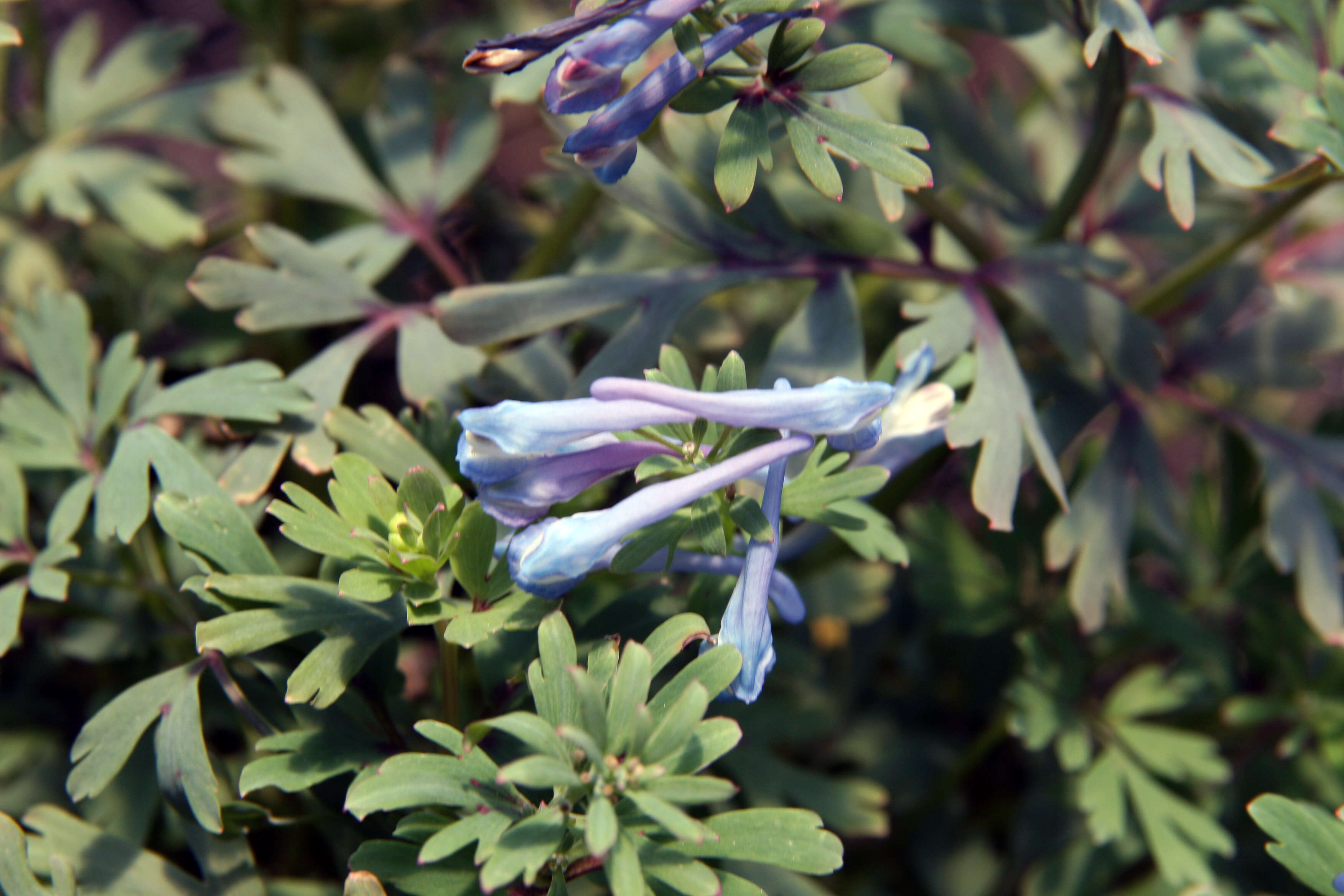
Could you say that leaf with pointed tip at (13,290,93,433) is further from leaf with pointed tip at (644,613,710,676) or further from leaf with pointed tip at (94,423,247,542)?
leaf with pointed tip at (644,613,710,676)

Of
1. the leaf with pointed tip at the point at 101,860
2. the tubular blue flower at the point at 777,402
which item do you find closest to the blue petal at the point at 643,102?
the tubular blue flower at the point at 777,402

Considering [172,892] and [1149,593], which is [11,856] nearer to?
[172,892]

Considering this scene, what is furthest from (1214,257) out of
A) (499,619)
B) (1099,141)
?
(499,619)

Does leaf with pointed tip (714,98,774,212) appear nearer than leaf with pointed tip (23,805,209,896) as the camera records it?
Yes

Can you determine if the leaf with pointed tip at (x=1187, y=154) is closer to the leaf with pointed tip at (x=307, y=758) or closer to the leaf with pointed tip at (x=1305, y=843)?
the leaf with pointed tip at (x=1305, y=843)

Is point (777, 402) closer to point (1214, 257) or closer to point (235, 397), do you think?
point (235, 397)

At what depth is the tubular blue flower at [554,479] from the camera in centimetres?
80

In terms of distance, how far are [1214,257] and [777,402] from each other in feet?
2.87

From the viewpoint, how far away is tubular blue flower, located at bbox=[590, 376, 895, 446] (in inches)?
30.0

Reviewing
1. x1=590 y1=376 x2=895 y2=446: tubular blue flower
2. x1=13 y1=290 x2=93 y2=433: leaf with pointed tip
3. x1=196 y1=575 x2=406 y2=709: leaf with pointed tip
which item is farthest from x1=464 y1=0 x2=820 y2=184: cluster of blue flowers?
x1=13 y1=290 x2=93 y2=433: leaf with pointed tip

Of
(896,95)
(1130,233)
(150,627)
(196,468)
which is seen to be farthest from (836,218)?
(150,627)

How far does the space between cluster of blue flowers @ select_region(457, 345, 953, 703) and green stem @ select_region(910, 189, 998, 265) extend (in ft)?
1.78

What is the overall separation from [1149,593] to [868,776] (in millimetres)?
513

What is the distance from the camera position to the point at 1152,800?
1.24 metres
